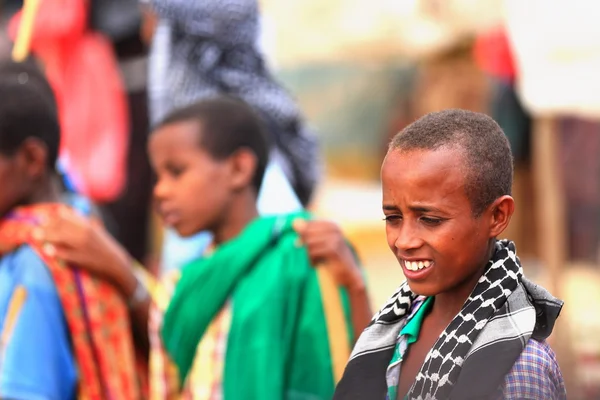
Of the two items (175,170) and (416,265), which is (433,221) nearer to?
(416,265)

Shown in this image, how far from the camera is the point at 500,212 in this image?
7.51 feet

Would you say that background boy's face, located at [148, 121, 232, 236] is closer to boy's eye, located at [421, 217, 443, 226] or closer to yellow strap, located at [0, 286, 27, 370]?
yellow strap, located at [0, 286, 27, 370]

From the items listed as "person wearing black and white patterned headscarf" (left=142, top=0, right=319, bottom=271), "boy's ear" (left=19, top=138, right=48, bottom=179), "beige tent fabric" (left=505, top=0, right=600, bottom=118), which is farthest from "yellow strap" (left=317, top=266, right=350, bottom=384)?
"beige tent fabric" (left=505, top=0, right=600, bottom=118)

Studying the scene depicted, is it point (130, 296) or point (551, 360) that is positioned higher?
point (551, 360)

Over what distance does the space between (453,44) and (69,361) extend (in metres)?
4.13

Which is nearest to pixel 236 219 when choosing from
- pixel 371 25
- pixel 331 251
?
pixel 331 251

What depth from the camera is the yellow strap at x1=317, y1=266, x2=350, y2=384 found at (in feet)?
10.6

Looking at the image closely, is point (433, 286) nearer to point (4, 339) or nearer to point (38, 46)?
point (4, 339)

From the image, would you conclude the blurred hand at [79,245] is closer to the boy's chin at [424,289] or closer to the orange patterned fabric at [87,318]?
the orange patterned fabric at [87,318]

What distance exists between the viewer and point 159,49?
5246 mm

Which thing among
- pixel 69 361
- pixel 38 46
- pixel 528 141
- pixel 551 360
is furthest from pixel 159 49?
pixel 551 360

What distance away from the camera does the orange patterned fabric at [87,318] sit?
3523mm

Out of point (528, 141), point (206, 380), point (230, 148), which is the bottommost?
point (528, 141)

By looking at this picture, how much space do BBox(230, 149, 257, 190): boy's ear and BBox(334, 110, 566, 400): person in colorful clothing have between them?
49.7 inches
